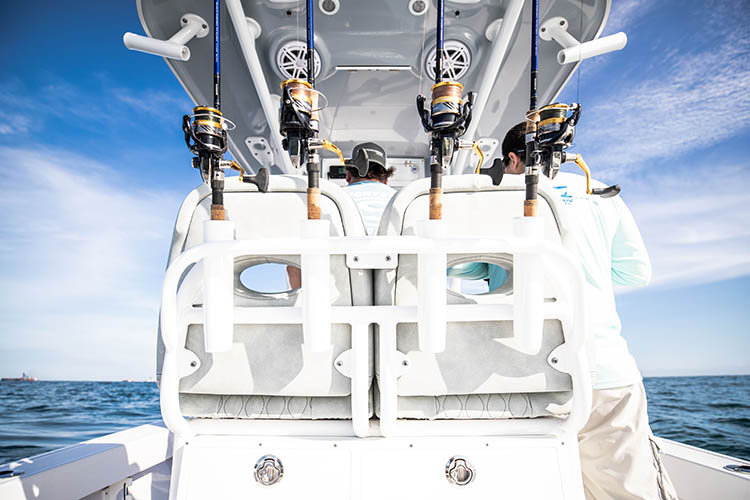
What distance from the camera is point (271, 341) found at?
1146 mm

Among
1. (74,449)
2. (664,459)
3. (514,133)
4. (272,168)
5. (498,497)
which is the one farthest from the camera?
(272,168)

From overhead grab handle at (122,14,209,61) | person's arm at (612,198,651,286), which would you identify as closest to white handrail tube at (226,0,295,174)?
overhead grab handle at (122,14,209,61)

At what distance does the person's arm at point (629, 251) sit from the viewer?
167 centimetres

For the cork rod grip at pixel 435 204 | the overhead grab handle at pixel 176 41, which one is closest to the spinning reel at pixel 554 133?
the cork rod grip at pixel 435 204

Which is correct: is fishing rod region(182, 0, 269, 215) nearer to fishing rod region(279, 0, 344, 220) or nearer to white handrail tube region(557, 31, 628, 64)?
fishing rod region(279, 0, 344, 220)

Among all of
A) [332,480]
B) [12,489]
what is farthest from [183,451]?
[12,489]

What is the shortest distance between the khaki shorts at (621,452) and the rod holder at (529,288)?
766 millimetres

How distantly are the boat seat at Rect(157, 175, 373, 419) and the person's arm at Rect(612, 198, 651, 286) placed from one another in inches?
48.5

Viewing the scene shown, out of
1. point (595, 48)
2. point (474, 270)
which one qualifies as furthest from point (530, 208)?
point (595, 48)

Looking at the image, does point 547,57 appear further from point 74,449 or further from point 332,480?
point 74,449

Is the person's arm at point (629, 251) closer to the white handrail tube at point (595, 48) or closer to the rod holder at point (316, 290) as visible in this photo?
the white handrail tube at point (595, 48)

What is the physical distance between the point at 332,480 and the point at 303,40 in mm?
2718

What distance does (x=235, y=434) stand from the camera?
46.8 inches

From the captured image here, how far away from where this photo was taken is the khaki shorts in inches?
55.6
